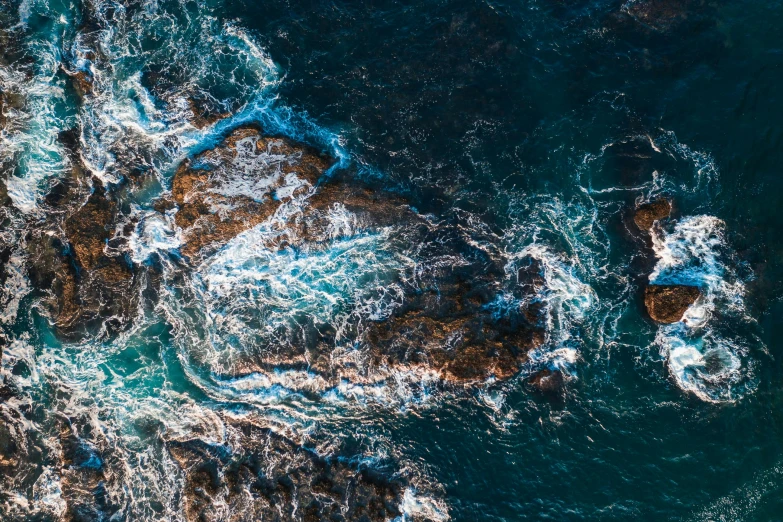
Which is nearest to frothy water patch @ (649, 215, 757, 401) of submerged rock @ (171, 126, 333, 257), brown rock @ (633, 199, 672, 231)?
brown rock @ (633, 199, 672, 231)

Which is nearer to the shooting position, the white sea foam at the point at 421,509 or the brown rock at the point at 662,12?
the white sea foam at the point at 421,509

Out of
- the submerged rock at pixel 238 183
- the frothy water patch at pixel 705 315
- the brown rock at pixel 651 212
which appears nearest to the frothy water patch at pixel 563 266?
the brown rock at pixel 651 212

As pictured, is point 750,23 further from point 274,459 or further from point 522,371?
point 274,459

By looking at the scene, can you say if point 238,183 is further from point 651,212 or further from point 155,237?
point 651,212

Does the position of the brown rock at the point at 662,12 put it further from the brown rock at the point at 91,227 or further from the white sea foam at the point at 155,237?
the brown rock at the point at 91,227

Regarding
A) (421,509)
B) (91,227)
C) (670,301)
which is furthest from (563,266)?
(91,227)

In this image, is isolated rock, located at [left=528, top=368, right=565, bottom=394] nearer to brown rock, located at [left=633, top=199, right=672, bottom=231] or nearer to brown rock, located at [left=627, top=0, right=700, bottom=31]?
brown rock, located at [left=633, top=199, right=672, bottom=231]
